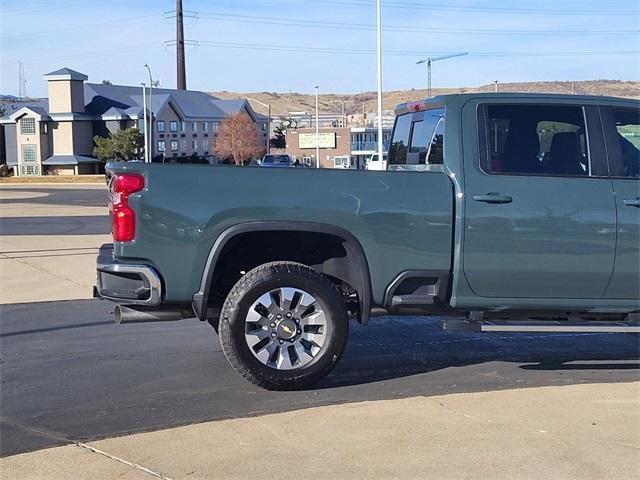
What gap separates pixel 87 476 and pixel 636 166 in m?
4.65

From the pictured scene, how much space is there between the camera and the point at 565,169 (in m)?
6.26

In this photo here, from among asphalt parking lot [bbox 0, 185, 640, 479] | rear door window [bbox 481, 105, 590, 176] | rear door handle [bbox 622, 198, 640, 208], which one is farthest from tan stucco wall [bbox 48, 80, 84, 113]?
rear door handle [bbox 622, 198, 640, 208]

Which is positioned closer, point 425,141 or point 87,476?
point 87,476

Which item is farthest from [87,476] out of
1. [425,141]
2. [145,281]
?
[425,141]

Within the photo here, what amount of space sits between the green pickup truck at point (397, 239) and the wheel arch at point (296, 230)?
0.04 feet

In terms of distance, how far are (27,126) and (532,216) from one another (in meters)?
79.5

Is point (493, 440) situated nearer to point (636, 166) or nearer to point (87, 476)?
point (87, 476)

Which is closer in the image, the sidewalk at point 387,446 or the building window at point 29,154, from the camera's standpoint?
the sidewalk at point 387,446

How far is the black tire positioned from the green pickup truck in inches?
0.4

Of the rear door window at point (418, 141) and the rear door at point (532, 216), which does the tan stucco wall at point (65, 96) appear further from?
the rear door at point (532, 216)

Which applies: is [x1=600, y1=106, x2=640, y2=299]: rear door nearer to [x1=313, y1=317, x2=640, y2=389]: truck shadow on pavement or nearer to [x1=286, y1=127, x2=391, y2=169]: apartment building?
[x1=313, y1=317, x2=640, y2=389]: truck shadow on pavement

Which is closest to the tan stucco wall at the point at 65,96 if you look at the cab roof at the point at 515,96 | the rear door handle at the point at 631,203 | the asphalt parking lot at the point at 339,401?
the asphalt parking lot at the point at 339,401

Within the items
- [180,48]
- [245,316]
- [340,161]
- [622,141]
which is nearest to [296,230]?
[245,316]

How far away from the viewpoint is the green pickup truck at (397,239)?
5758mm
